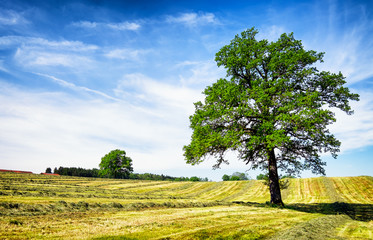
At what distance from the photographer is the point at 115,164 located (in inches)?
4077

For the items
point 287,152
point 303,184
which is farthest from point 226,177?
point 287,152

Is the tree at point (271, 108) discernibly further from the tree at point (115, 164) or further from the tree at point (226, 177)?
the tree at point (226, 177)

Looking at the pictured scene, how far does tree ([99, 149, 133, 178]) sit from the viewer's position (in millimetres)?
103713

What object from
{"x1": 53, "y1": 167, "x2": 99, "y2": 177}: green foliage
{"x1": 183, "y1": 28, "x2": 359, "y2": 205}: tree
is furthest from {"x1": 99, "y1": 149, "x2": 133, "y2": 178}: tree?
{"x1": 183, "y1": 28, "x2": 359, "y2": 205}: tree

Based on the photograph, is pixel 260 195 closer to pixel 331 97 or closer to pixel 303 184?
pixel 303 184

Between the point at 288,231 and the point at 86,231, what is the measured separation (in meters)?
7.23

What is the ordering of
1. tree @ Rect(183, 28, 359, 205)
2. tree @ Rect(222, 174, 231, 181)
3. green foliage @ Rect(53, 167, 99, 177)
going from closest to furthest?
tree @ Rect(183, 28, 359, 205) → green foliage @ Rect(53, 167, 99, 177) → tree @ Rect(222, 174, 231, 181)

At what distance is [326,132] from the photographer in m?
17.3

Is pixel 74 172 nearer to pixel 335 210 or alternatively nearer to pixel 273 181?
pixel 273 181

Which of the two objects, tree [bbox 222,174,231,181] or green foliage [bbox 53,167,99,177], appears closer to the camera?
green foliage [bbox 53,167,99,177]

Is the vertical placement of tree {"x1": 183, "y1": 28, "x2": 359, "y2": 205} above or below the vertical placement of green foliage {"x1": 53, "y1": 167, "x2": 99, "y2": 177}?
above

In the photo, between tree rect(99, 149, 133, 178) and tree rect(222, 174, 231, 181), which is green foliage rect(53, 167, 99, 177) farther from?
tree rect(222, 174, 231, 181)

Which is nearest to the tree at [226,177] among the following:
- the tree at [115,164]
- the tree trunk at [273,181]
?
the tree at [115,164]

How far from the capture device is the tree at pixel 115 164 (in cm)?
10371
